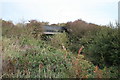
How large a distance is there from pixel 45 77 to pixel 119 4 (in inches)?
156

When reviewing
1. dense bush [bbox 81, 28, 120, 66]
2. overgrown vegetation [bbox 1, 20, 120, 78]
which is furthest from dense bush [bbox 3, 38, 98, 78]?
dense bush [bbox 81, 28, 120, 66]

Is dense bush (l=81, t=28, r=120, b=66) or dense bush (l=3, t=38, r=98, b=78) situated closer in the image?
dense bush (l=3, t=38, r=98, b=78)

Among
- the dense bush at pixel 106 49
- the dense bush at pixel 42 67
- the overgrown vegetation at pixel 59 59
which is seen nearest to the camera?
the dense bush at pixel 42 67

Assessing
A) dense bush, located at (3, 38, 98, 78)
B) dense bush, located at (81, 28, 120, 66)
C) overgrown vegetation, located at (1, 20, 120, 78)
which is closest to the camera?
dense bush, located at (3, 38, 98, 78)

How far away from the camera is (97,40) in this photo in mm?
6711

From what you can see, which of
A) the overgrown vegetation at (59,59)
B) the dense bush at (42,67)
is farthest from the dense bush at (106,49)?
the dense bush at (42,67)

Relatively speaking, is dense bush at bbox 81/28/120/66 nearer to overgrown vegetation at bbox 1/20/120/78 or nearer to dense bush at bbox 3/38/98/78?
overgrown vegetation at bbox 1/20/120/78

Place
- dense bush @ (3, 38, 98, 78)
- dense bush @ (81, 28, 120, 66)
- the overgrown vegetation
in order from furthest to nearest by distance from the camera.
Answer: dense bush @ (81, 28, 120, 66)
the overgrown vegetation
dense bush @ (3, 38, 98, 78)

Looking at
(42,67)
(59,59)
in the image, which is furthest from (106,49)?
(42,67)

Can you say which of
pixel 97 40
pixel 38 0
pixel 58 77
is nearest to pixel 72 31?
pixel 97 40

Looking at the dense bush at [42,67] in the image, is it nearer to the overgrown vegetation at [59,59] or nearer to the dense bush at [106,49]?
the overgrown vegetation at [59,59]

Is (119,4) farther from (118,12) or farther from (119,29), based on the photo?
(119,29)

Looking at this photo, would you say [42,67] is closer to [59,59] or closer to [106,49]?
[59,59]

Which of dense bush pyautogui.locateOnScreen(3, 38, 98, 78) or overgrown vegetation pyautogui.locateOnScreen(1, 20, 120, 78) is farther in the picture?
overgrown vegetation pyautogui.locateOnScreen(1, 20, 120, 78)
